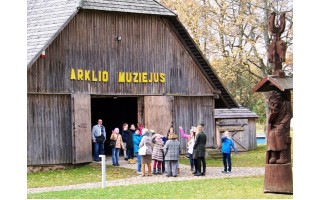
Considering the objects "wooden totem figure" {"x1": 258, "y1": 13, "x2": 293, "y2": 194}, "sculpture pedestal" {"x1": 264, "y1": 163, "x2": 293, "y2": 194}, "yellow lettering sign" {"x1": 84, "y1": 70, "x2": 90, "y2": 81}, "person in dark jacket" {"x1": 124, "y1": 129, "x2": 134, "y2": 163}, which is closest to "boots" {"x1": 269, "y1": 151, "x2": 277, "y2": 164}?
"wooden totem figure" {"x1": 258, "y1": 13, "x2": 293, "y2": 194}

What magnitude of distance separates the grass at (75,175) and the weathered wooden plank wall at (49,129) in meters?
0.59

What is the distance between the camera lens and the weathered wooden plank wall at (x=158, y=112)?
3152cm

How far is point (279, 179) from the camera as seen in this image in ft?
64.7

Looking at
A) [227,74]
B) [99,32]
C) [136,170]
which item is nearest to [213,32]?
[227,74]

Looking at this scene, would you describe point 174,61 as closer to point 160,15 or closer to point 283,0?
point 160,15

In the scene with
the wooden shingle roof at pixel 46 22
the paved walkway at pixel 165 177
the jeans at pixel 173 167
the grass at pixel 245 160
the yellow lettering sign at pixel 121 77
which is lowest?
the grass at pixel 245 160

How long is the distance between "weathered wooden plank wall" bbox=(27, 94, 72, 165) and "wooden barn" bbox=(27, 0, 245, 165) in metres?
0.03

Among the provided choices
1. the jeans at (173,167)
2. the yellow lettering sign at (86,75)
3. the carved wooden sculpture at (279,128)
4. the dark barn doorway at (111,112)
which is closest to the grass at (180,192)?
the carved wooden sculpture at (279,128)

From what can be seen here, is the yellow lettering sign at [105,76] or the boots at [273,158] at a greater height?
the yellow lettering sign at [105,76]

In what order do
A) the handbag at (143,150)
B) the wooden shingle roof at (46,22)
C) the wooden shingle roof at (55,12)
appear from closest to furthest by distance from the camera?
1. the handbag at (143,150)
2. the wooden shingle roof at (46,22)
3. the wooden shingle roof at (55,12)

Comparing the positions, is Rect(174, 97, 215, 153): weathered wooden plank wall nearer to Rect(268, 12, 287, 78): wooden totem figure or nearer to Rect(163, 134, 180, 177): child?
Rect(163, 134, 180, 177): child

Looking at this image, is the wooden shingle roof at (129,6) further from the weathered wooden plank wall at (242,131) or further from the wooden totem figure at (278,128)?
the weathered wooden plank wall at (242,131)

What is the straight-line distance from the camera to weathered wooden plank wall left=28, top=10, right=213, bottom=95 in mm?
28516
